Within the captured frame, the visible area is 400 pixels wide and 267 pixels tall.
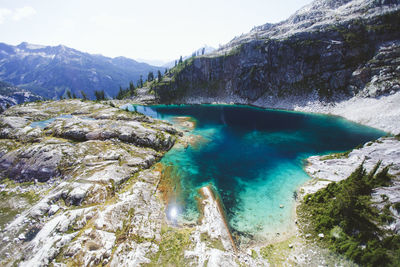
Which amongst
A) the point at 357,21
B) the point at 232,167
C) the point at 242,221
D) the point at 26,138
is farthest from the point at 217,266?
the point at 357,21

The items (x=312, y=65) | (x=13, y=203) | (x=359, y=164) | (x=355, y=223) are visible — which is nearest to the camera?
(x=355, y=223)

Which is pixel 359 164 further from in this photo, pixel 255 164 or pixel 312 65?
pixel 312 65

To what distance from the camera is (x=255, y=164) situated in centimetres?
3844

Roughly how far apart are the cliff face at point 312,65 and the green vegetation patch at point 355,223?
88097mm

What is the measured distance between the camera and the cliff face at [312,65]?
90.4 metres

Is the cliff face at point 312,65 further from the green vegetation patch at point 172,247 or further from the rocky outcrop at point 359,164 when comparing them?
the green vegetation patch at point 172,247

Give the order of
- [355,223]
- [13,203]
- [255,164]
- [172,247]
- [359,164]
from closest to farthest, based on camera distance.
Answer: [355,223] < [172,247] < [13,203] < [359,164] < [255,164]

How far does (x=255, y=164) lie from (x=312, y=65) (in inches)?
4515

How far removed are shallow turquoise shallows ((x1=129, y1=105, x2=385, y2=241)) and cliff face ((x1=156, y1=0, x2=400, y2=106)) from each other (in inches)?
1621

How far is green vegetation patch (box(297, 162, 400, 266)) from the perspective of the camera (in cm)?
1398

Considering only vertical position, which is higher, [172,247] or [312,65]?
[312,65]

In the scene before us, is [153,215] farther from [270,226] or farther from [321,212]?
[321,212]

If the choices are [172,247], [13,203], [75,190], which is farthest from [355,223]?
[13,203]

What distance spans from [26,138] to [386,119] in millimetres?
116711
